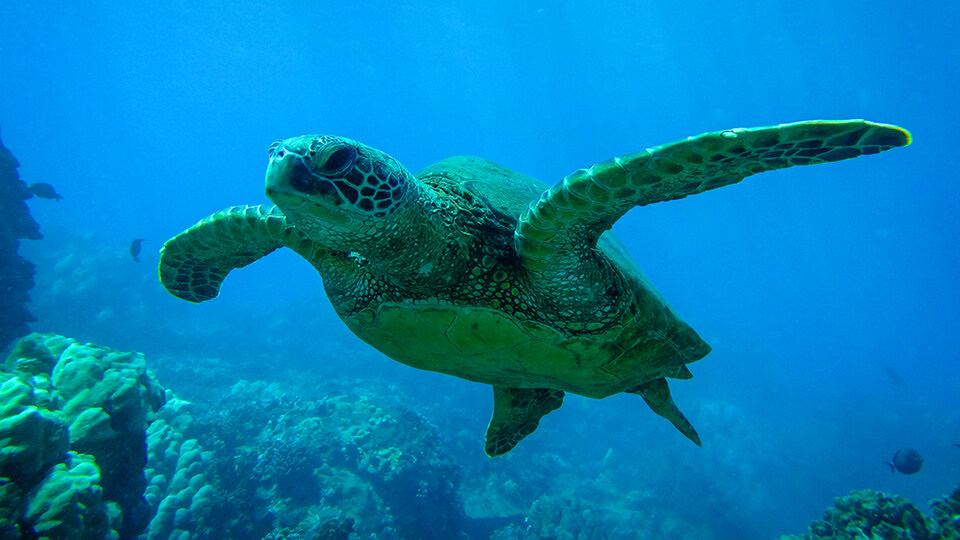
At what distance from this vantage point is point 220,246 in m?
3.56

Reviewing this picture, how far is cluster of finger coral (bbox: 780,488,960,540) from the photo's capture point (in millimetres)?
5469

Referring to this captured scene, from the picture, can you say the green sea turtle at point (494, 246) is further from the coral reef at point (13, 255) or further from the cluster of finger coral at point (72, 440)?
the coral reef at point (13, 255)

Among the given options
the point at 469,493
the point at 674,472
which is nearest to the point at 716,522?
the point at 674,472

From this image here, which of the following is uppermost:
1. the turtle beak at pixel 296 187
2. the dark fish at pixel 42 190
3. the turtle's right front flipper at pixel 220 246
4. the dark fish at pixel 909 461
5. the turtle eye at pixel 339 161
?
the dark fish at pixel 42 190

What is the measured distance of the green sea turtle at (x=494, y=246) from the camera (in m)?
1.77

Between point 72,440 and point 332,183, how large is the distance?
4571 millimetres

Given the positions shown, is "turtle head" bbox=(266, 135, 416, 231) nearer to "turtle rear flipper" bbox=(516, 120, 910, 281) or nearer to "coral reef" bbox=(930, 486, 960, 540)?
"turtle rear flipper" bbox=(516, 120, 910, 281)

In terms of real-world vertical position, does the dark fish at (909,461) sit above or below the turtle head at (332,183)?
below

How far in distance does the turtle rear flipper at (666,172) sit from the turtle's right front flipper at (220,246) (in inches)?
63.6

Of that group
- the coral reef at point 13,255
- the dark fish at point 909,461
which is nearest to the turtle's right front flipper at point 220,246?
the coral reef at point 13,255

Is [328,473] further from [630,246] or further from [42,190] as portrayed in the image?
[630,246]

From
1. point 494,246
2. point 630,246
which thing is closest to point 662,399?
point 494,246

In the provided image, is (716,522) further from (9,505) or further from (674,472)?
(9,505)

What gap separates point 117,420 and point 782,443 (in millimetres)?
23990
